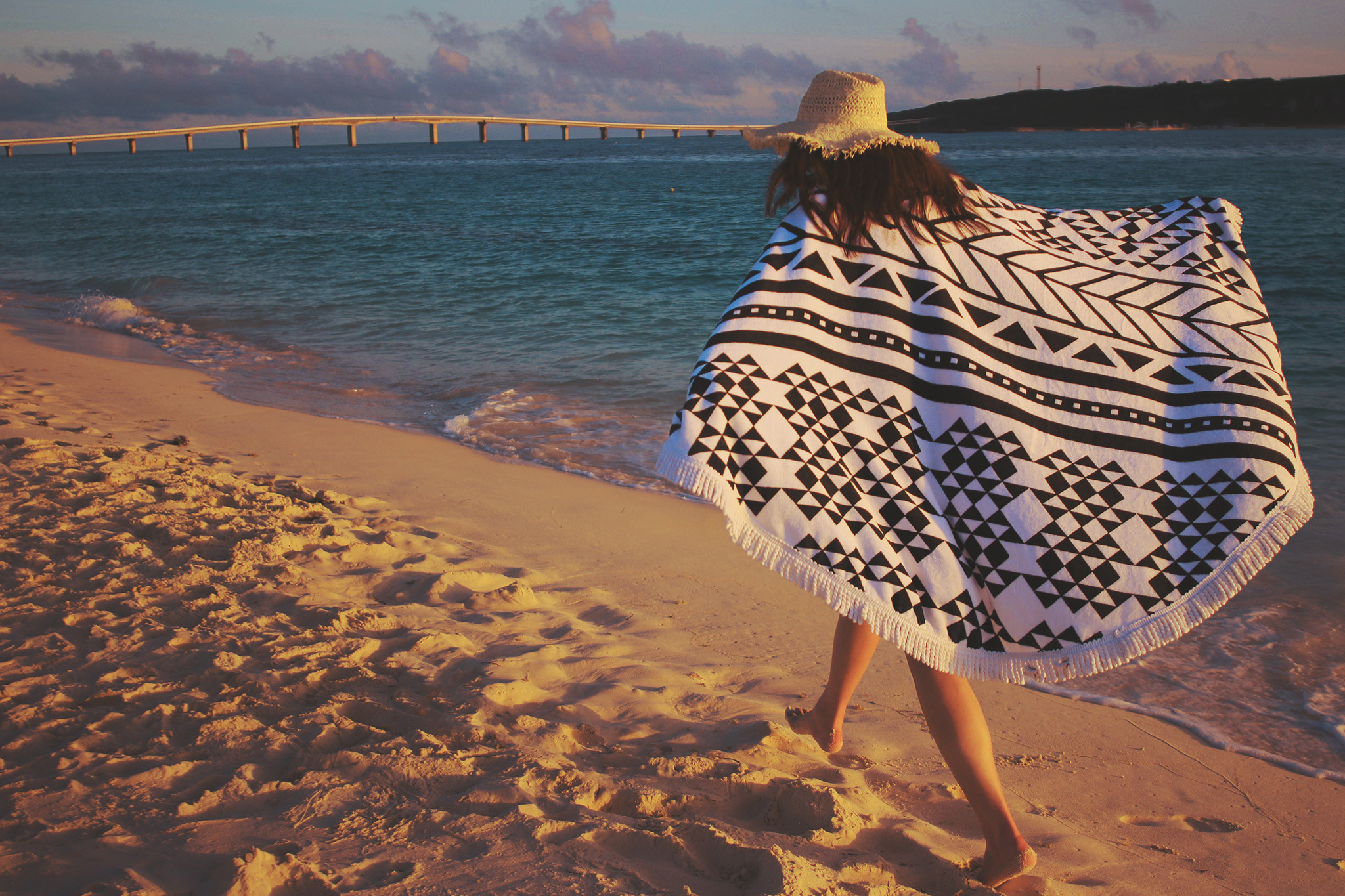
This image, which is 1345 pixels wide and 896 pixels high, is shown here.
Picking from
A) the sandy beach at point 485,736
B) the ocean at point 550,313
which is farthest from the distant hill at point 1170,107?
the sandy beach at point 485,736

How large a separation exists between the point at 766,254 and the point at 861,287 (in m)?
0.22

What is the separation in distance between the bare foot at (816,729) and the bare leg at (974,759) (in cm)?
55

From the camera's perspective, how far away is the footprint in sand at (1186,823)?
2.44 metres

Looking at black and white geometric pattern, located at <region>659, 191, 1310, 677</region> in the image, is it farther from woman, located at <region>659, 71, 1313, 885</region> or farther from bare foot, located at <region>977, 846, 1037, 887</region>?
bare foot, located at <region>977, 846, 1037, 887</region>

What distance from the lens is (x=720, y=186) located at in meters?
40.9

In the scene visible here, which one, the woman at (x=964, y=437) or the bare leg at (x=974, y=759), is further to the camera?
the bare leg at (x=974, y=759)

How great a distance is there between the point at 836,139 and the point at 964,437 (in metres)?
0.72

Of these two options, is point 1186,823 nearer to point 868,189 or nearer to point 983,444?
point 983,444

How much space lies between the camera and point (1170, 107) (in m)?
94.5

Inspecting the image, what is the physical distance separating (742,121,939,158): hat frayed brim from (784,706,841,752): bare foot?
160 centimetres

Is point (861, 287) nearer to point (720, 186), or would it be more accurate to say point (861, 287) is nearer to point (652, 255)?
point (652, 255)

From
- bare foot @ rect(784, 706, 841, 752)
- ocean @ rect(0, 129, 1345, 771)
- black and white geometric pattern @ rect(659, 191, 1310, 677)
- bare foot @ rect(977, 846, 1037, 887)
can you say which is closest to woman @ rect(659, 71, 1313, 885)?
black and white geometric pattern @ rect(659, 191, 1310, 677)

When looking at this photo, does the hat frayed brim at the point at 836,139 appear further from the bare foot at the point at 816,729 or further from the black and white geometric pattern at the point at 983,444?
the bare foot at the point at 816,729

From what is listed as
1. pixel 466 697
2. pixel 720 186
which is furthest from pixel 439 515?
pixel 720 186
